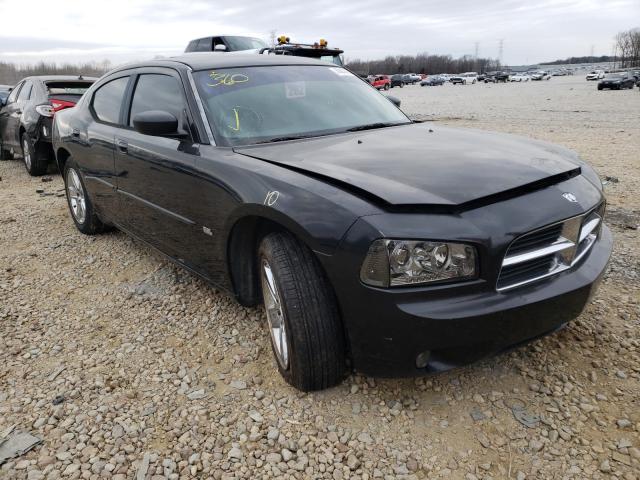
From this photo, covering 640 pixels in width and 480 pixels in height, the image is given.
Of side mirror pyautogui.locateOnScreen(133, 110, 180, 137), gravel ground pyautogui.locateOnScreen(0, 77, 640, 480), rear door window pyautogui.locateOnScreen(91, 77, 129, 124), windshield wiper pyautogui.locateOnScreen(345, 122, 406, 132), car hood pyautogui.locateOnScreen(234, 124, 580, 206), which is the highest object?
rear door window pyautogui.locateOnScreen(91, 77, 129, 124)

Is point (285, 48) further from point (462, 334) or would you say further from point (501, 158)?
point (462, 334)

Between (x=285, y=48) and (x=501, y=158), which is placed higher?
(x=285, y=48)

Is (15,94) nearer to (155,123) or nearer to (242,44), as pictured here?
(242,44)

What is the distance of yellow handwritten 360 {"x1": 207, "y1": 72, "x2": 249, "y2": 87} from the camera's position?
10.3ft

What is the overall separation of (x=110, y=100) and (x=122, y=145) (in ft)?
2.37

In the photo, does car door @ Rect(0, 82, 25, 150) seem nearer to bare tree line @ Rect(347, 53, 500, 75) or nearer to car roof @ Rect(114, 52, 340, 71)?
car roof @ Rect(114, 52, 340, 71)

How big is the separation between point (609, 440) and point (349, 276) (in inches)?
49.8

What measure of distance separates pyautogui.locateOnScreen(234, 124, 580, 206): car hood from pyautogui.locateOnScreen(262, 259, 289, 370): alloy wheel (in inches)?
21.8

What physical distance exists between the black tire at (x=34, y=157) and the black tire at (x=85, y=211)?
3332 mm

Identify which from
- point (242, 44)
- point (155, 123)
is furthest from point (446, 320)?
point (242, 44)

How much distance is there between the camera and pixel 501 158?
2.49 m

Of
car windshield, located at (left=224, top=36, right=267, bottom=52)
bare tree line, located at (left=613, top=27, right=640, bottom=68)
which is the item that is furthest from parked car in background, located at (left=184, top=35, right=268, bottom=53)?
bare tree line, located at (left=613, top=27, right=640, bottom=68)

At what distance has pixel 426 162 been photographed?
7.88 feet

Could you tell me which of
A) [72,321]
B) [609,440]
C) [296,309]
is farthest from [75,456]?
[609,440]
